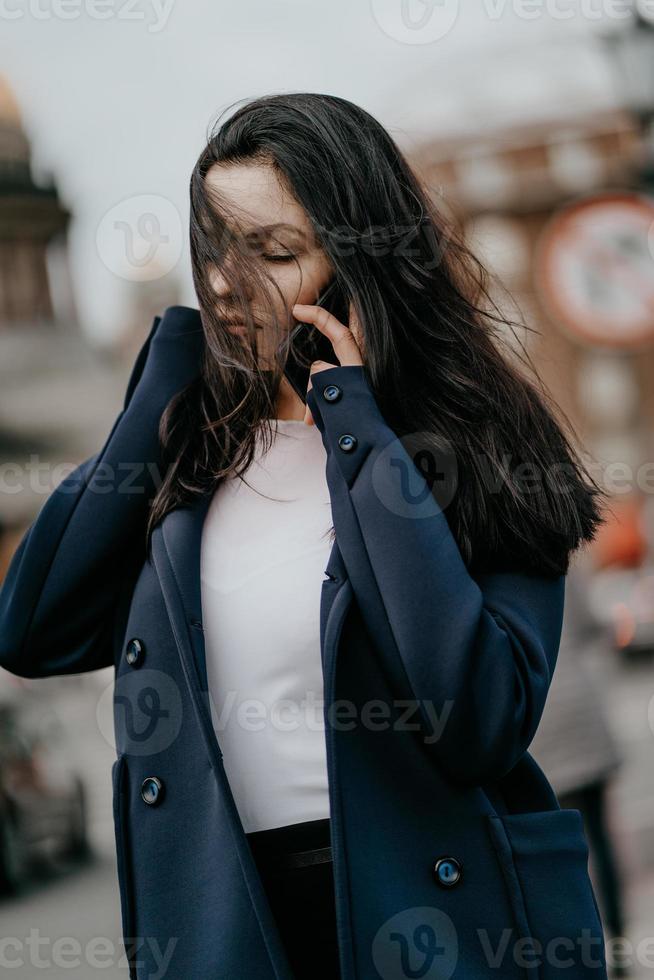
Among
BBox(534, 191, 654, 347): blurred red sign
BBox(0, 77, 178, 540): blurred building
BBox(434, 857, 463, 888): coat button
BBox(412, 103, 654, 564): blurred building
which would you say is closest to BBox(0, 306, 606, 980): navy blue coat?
BBox(434, 857, 463, 888): coat button

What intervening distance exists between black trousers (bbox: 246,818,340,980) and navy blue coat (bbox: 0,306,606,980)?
0.19 ft

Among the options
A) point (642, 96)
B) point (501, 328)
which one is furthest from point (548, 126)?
point (501, 328)

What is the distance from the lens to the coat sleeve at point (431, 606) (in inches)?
62.8

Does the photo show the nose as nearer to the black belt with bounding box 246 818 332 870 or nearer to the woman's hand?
the woman's hand

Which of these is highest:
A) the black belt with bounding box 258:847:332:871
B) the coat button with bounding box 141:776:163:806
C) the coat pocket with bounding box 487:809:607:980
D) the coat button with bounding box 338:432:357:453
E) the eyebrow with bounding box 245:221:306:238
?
the eyebrow with bounding box 245:221:306:238

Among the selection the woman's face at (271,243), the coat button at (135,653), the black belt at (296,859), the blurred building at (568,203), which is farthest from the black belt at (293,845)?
the blurred building at (568,203)

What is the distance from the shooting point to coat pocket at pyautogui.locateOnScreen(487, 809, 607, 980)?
165 cm

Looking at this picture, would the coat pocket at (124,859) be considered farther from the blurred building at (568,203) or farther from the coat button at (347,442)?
the blurred building at (568,203)

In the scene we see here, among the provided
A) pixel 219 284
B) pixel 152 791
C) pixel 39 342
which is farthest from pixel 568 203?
pixel 152 791

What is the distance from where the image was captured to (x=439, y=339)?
6.23 feet

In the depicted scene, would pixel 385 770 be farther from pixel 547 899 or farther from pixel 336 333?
pixel 336 333

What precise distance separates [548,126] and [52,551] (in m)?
26.8

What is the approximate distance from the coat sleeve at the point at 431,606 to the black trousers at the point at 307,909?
0.76 feet

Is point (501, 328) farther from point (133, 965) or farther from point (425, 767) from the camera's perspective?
point (133, 965)
